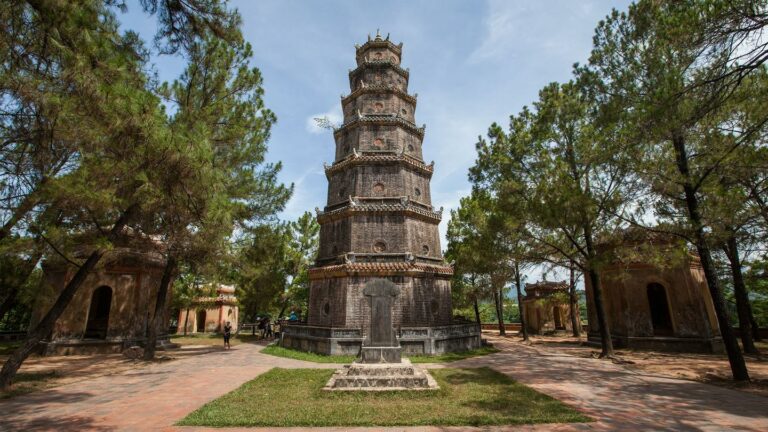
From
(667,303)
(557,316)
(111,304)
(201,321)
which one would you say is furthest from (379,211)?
(201,321)

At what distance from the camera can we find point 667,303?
18219 mm

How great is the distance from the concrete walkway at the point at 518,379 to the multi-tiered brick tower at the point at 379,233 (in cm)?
334

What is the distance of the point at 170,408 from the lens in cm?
769

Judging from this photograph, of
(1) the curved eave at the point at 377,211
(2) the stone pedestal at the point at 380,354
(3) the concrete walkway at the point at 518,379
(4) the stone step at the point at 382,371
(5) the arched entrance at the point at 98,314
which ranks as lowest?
(3) the concrete walkway at the point at 518,379

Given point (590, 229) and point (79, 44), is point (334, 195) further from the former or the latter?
point (79, 44)

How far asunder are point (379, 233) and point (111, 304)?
14.4 m

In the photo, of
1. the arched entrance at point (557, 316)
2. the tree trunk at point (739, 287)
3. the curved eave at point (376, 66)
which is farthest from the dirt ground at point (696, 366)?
the curved eave at point (376, 66)

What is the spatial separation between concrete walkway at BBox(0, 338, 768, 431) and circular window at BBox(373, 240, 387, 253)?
6.28 m

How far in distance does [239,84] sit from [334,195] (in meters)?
8.36

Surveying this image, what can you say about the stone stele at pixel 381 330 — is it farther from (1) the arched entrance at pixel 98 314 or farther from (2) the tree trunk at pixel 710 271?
(1) the arched entrance at pixel 98 314

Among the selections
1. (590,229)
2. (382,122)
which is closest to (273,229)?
(382,122)

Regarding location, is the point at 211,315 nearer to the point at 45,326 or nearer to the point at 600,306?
Answer: the point at 45,326

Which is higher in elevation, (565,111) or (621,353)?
(565,111)

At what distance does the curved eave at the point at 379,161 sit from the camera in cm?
1930
